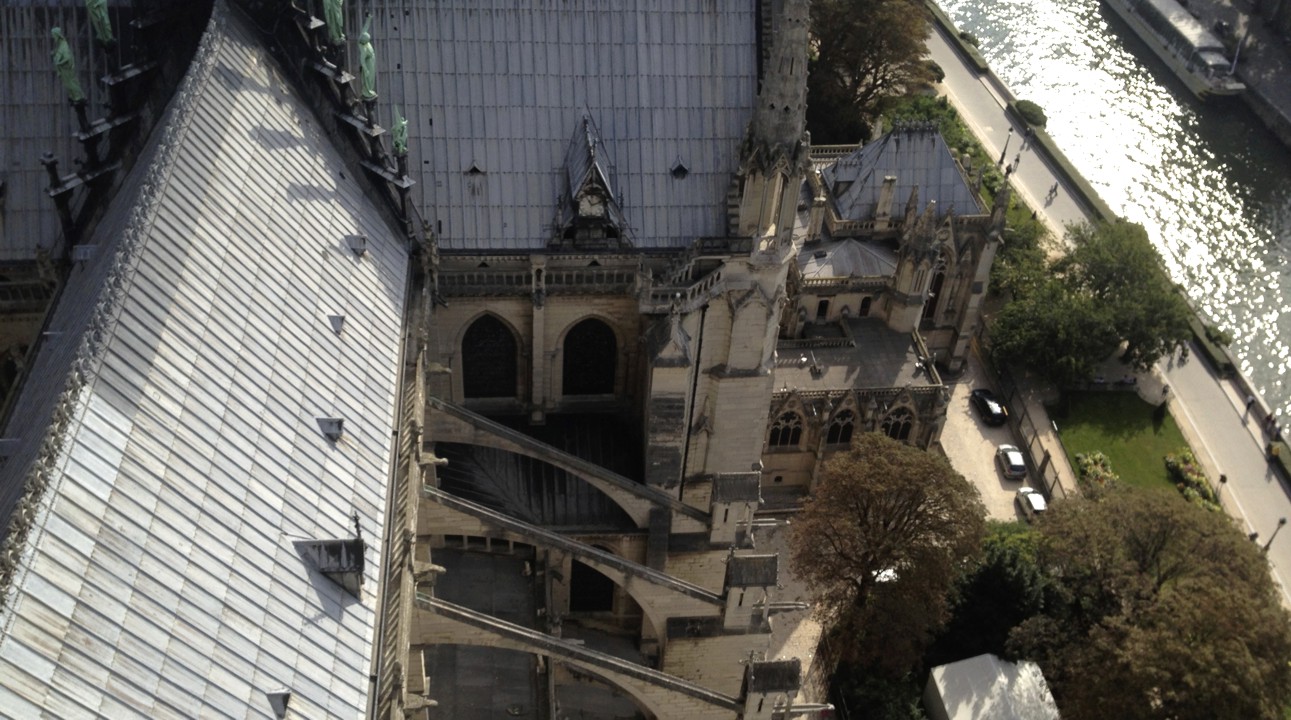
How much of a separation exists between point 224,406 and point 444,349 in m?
18.4

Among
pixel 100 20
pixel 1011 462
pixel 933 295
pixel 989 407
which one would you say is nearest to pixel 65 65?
pixel 100 20

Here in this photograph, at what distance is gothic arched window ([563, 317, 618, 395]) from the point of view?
4959cm

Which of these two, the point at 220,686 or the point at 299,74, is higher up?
the point at 299,74

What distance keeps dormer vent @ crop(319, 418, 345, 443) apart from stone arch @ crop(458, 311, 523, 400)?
1483cm

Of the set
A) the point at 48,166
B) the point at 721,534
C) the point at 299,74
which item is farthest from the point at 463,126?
the point at 721,534

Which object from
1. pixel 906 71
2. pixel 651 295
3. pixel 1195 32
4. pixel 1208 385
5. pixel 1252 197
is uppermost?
pixel 1195 32

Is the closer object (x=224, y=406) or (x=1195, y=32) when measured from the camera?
(x=224, y=406)

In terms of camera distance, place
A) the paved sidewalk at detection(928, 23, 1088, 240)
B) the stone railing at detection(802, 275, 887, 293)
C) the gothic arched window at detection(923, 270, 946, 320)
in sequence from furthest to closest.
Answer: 1. the paved sidewalk at detection(928, 23, 1088, 240)
2. the gothic arched window at detection(923, 270, 946, 320)
3. the stone railing at detection(802, 275, 887, 293)

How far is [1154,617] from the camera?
4853 centimetres

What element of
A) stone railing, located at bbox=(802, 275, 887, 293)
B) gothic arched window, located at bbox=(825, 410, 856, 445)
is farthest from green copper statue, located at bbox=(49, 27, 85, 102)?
stone railing, located at bbox=(802, 275, 887, 293)

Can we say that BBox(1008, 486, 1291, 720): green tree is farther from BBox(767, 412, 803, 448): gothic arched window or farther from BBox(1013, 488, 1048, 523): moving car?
BBox(767, 412, 803, 448): gothic arched window

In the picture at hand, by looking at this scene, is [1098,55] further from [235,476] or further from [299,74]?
[235,476]

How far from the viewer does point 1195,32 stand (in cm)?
10525

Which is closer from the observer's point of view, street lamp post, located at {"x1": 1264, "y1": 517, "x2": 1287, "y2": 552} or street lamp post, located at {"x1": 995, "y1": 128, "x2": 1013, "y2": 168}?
street lamp post, located at {"x1": 1264, "y1": 517, "x2": 1287, "y2": 552}
